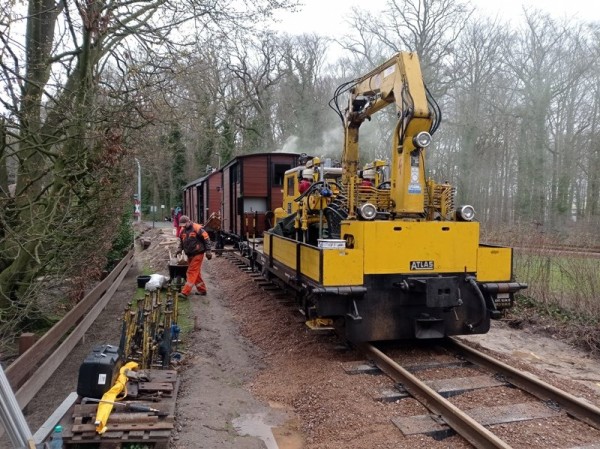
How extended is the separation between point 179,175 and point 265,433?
43766 mm

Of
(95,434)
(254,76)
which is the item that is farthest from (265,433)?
(254,76)

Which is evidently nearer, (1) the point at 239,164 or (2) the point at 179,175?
(1) the point at 239,164

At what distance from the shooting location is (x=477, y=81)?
26.5 metres

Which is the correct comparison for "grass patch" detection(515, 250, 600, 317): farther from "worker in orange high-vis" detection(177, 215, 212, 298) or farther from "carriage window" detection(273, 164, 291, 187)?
"carriage window" detection(273, 164, 291, 187)

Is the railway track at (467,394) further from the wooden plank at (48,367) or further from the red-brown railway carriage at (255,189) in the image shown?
the red-brown railway carriage at (255,189)

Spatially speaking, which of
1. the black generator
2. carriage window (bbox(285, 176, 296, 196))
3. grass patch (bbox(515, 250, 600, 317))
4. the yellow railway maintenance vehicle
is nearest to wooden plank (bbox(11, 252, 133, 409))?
the black generator

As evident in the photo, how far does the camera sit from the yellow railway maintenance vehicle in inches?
233

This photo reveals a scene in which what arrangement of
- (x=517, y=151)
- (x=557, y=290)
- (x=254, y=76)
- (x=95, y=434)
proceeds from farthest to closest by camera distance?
1. (x=254, y=76)
2. (x=517, y=151)
3. (x=557, y=290)
4. (x=95, y=434)

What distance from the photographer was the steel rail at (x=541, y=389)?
14.4 ft

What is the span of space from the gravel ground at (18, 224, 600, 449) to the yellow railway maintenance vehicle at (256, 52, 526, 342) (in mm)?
612

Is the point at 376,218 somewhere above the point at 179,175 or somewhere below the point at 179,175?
below

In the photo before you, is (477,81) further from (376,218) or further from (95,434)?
(95,434)

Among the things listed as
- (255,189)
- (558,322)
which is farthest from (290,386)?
(255,189)

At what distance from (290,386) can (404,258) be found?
2.06 meters
